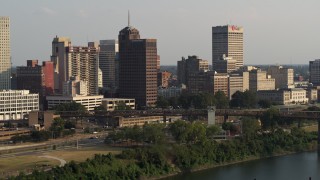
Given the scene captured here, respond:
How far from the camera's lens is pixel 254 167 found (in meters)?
27.2

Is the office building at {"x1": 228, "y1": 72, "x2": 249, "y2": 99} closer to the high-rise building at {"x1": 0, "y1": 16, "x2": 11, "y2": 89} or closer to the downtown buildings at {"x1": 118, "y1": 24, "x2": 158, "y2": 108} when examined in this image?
the downtown buildings at {"x1": 118, "y1": 24, "x2": 158, "y2": 108}

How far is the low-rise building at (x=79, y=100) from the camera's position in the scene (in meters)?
47.7

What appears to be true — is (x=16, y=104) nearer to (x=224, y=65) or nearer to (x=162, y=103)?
(x=162, y=103)

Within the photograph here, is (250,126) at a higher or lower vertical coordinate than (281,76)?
lower

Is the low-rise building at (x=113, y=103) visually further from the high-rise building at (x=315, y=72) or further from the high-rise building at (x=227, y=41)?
the high-rise building at (x=315, y=72)

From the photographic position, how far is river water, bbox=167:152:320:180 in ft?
81.5

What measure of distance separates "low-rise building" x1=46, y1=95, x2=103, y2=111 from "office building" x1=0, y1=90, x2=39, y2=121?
2.06 m

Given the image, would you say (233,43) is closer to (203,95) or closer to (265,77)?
(265,77)

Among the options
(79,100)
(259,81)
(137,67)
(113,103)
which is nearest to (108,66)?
(259,81)

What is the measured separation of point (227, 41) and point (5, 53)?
102ft

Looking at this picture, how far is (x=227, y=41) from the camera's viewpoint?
257 feet

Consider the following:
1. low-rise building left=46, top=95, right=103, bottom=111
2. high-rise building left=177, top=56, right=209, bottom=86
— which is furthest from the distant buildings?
high-rise building left=177, top=56, right=209, bottom=86

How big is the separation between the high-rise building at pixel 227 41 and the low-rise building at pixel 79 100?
31472 millimetres

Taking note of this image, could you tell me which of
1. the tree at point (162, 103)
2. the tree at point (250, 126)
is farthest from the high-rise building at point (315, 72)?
the tree at point (250, 126)
